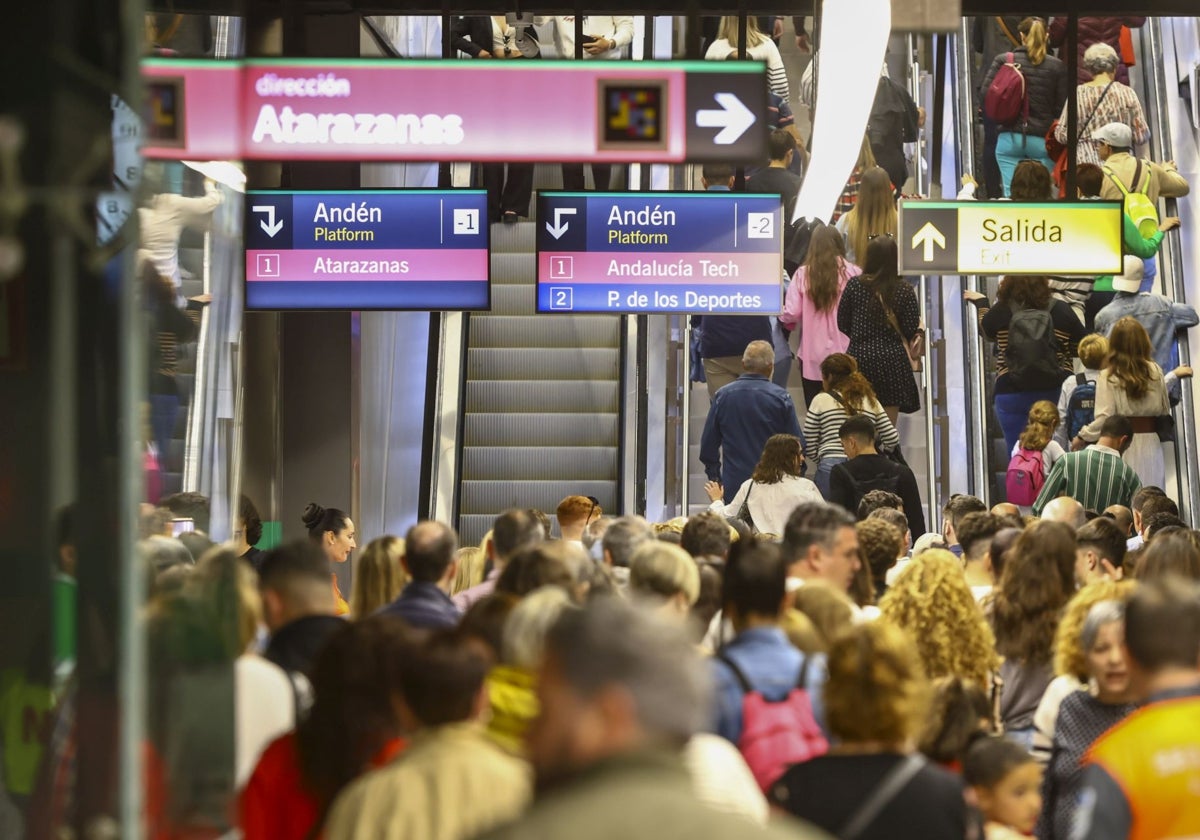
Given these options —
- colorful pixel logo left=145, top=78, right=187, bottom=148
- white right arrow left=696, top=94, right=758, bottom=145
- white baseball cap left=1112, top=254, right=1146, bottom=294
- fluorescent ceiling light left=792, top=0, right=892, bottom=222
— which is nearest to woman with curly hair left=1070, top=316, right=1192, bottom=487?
white baseball cap left=1112, top=254, right=1146, bottom=294

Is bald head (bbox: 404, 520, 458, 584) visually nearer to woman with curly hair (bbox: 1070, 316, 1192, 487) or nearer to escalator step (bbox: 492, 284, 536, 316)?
woman with curly hair (bbox: 1070, 316, 1192, 487)

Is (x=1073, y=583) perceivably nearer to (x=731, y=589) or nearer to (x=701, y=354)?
(x=731, y=589)

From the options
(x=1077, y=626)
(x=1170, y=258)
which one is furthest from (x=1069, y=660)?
(x=1170, y=258)

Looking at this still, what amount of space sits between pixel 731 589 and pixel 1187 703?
1282 millimetres

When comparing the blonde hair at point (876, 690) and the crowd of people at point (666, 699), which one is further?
the blonde hair at point (876, 690)

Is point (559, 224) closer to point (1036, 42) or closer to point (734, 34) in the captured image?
point (734, 34)

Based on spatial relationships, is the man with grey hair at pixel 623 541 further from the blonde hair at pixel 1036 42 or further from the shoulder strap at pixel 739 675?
the blonde hair at pixel 1036 42

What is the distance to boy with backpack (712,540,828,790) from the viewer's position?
14.3 feet

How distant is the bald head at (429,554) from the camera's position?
18.1 ft

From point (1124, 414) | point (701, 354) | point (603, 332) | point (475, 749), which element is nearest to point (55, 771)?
point (475, 749)

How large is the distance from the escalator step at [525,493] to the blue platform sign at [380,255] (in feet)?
12.7

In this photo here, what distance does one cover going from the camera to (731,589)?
15.2 feet

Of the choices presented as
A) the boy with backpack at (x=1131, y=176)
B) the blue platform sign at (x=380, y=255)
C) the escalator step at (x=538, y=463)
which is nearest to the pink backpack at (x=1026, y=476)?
the boy with backpack at (x=1131, y=176)

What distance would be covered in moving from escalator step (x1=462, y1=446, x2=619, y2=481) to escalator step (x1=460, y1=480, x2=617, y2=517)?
0.14 meters
